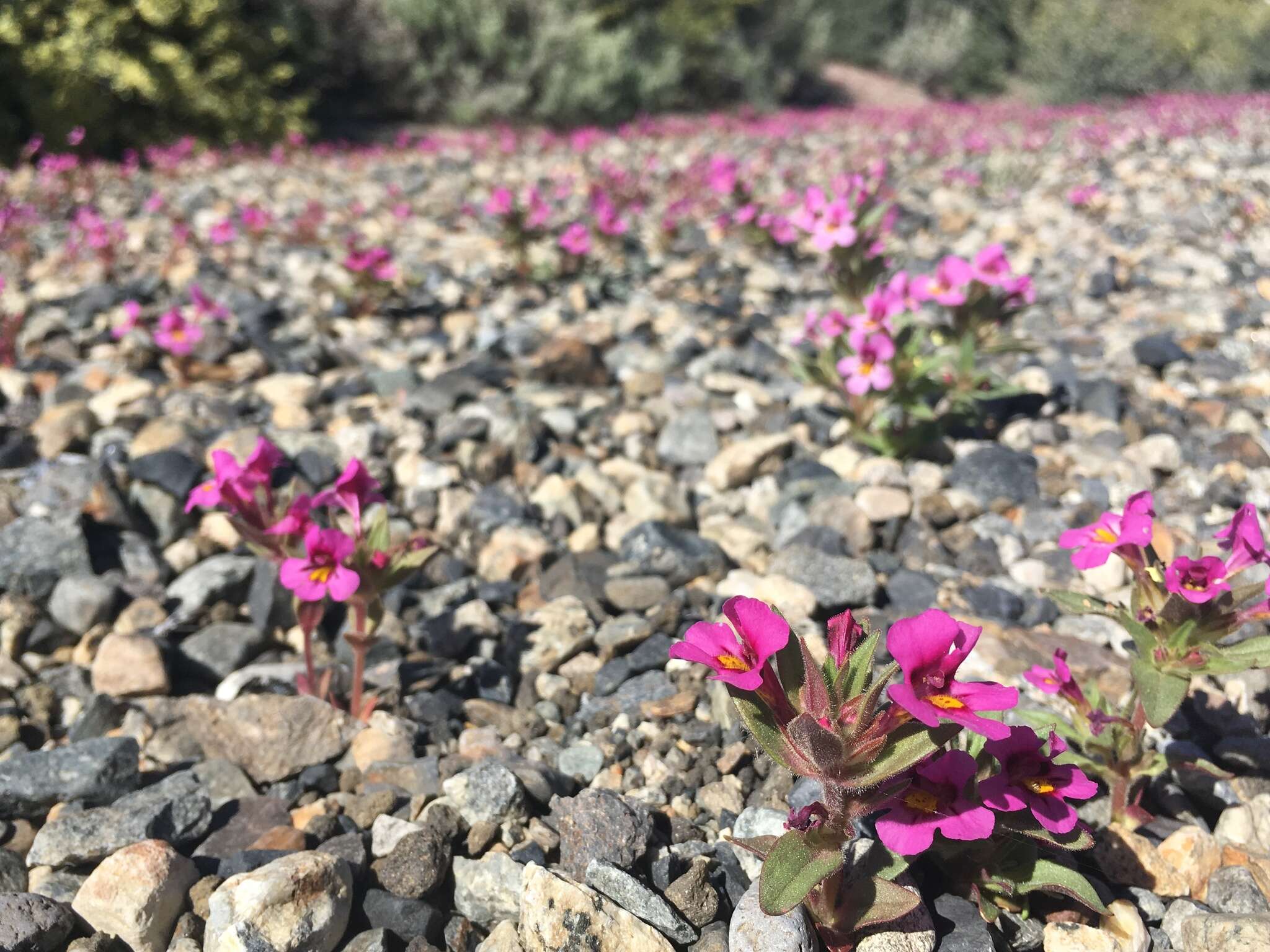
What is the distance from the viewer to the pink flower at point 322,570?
215 centimetres

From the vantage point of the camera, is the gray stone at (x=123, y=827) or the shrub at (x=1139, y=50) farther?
the shrub at (x=1139, y=50)

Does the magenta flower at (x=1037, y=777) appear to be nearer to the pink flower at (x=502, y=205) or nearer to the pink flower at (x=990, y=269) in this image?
the pink flower at (x=990, y=269)

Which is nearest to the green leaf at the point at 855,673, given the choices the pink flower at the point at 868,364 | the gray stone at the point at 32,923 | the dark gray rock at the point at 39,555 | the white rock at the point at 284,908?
the white rock at the point at 284,908

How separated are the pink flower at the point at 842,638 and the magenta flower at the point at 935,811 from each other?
24 cm

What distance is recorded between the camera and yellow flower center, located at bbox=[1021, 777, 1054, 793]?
5.44 ft

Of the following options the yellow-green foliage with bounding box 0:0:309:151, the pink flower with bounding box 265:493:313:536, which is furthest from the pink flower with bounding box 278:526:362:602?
the yellow-green foliage with bounding box 0:0:309:151

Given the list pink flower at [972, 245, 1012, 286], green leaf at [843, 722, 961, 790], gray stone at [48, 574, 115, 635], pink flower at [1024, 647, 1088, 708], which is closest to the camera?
green leaf at [843, 722, 961, 790]

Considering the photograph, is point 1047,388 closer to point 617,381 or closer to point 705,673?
point 617,381

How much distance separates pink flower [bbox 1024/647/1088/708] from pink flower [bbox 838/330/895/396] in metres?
1.50

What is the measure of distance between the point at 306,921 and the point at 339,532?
858 mm

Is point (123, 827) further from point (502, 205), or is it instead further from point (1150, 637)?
point (502, 205)

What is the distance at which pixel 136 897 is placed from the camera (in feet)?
5.75

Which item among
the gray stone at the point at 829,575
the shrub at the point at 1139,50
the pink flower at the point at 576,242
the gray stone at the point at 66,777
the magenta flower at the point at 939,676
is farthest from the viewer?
the shrub at the point at 1139,50

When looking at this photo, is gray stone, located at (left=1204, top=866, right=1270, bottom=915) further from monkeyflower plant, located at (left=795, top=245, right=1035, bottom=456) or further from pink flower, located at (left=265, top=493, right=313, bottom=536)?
pink flower, located at (left=265, top=493, right=313, bottom=536)
